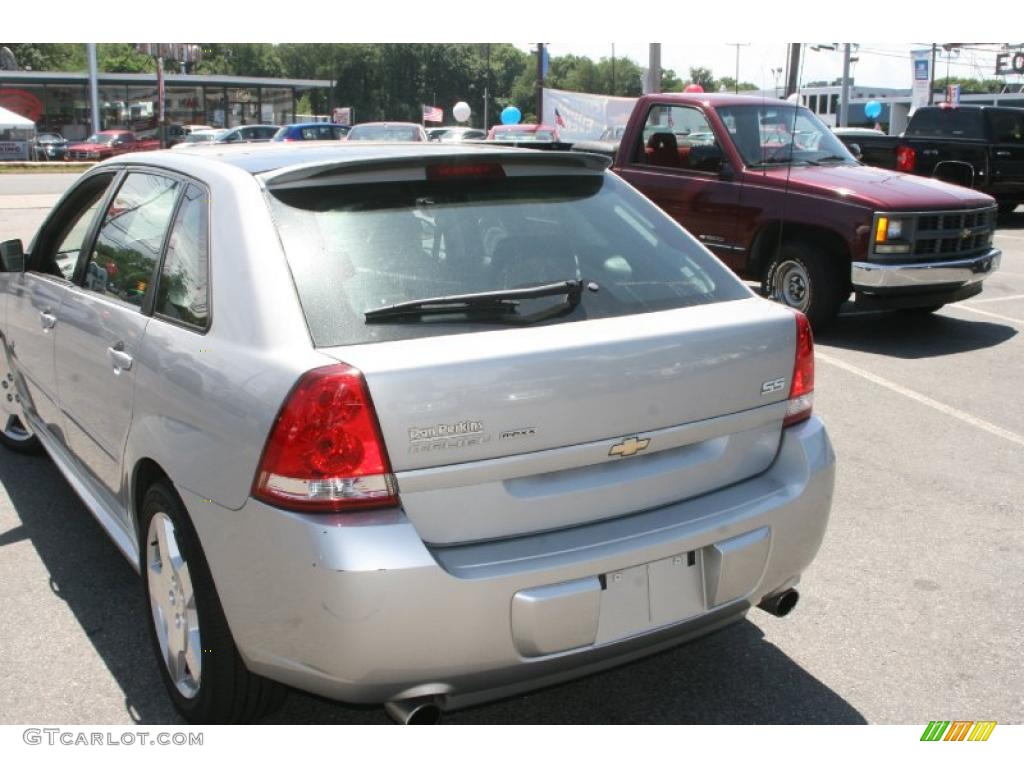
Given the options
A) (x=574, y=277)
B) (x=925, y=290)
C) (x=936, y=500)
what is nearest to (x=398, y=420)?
(x=574, y=277)

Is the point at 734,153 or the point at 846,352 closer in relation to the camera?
the point at 846,352

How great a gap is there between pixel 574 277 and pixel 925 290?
6368mm

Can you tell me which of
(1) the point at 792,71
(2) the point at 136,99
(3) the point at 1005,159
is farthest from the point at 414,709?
(2) the point at 136,99

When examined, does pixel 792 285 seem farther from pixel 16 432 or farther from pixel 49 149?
pixel 49 149

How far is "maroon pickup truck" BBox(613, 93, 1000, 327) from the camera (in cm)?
825

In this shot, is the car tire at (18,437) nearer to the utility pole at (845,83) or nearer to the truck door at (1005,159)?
the truck door at (1005,159)

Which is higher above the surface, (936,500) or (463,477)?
(463,477)

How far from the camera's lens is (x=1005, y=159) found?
17.4m

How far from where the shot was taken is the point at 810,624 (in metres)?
3.66

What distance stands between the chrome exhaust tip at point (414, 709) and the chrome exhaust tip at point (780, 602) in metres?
1.09

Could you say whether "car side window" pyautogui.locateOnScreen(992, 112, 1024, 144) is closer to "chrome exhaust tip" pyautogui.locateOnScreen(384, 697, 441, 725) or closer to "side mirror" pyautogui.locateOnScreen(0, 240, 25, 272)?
"side mirror" pyautogui.locateOnScreen(0, 240, 25, 272)

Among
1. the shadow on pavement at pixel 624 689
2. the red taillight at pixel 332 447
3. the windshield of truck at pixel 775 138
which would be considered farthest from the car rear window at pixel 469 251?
the windshield of truck at pixel 775 138

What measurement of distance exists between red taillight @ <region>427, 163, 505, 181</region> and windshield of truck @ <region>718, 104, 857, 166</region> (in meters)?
6.46

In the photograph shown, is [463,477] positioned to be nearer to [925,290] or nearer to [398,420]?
[398,420]
